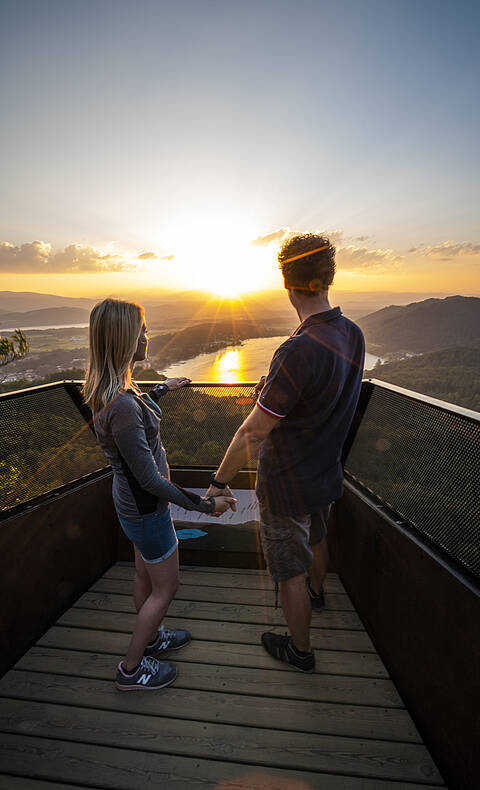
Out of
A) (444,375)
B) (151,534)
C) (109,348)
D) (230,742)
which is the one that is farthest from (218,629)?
(444,375)

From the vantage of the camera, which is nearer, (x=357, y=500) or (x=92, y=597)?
(x=357, y=500)

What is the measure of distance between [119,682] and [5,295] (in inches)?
4616

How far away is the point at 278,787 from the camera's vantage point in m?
1.34

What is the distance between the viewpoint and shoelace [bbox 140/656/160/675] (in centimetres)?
175

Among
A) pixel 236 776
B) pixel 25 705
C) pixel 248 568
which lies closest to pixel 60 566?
pixel 25 705

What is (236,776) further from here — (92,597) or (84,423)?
(84,423)

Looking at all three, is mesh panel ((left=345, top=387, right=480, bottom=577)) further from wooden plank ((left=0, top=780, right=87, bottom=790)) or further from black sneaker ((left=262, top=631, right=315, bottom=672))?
wooden plank ((left=0, top=780, right=87, bottom=790))

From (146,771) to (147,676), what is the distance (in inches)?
14.0

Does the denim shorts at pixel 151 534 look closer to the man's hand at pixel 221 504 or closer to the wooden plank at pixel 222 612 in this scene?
the man's hand at pixel 221 504

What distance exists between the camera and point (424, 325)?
82.4m

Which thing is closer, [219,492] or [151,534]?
[151,534]

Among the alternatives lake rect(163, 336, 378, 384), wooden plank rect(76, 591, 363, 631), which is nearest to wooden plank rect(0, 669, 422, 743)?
wooden plank rect(76, 591, 363, 631)

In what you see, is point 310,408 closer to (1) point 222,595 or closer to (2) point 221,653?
(2) point 221,653

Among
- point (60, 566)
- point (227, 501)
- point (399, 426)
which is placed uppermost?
point (399, 426)
